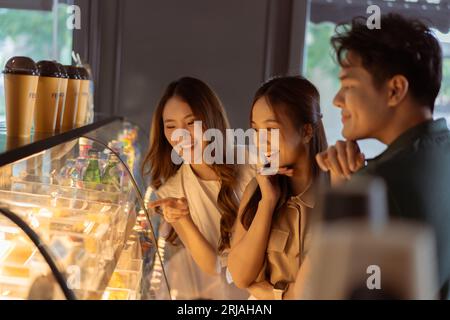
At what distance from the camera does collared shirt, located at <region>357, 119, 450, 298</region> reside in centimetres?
88

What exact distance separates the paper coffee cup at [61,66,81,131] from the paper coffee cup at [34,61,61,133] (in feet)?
0.60

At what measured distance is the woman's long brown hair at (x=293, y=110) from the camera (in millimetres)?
1201

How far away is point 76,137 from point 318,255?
848 mm

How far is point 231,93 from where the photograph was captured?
3.08 m

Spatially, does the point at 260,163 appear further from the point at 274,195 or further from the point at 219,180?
the point at 219,180

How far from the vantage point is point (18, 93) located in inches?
51.8

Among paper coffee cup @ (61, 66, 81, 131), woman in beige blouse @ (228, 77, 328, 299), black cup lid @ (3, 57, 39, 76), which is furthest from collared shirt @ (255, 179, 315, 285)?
paper coffee cup @ (61, 66, 81, 131)

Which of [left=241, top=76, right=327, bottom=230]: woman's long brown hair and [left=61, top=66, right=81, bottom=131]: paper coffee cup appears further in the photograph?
[left=61, top=66, right=81, bottom=131]: paper coffee cup

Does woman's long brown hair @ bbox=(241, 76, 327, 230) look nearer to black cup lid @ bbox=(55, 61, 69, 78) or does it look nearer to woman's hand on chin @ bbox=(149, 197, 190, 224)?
woman's hand on chin @ bbox=(149, 197, 190, 224)

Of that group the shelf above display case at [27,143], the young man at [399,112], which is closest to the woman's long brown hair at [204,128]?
the shelf above display case at [27,143]

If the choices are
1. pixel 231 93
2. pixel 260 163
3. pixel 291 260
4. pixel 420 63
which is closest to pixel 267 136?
pixel 260 163

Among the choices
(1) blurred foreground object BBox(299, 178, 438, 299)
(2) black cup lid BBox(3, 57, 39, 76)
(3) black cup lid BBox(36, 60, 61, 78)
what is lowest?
(1) blurred foreground object BBox(299, 178, 438, 299)

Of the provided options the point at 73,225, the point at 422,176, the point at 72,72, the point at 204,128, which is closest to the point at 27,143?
the point at 73,225

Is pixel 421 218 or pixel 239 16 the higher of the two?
pixel 239 16
